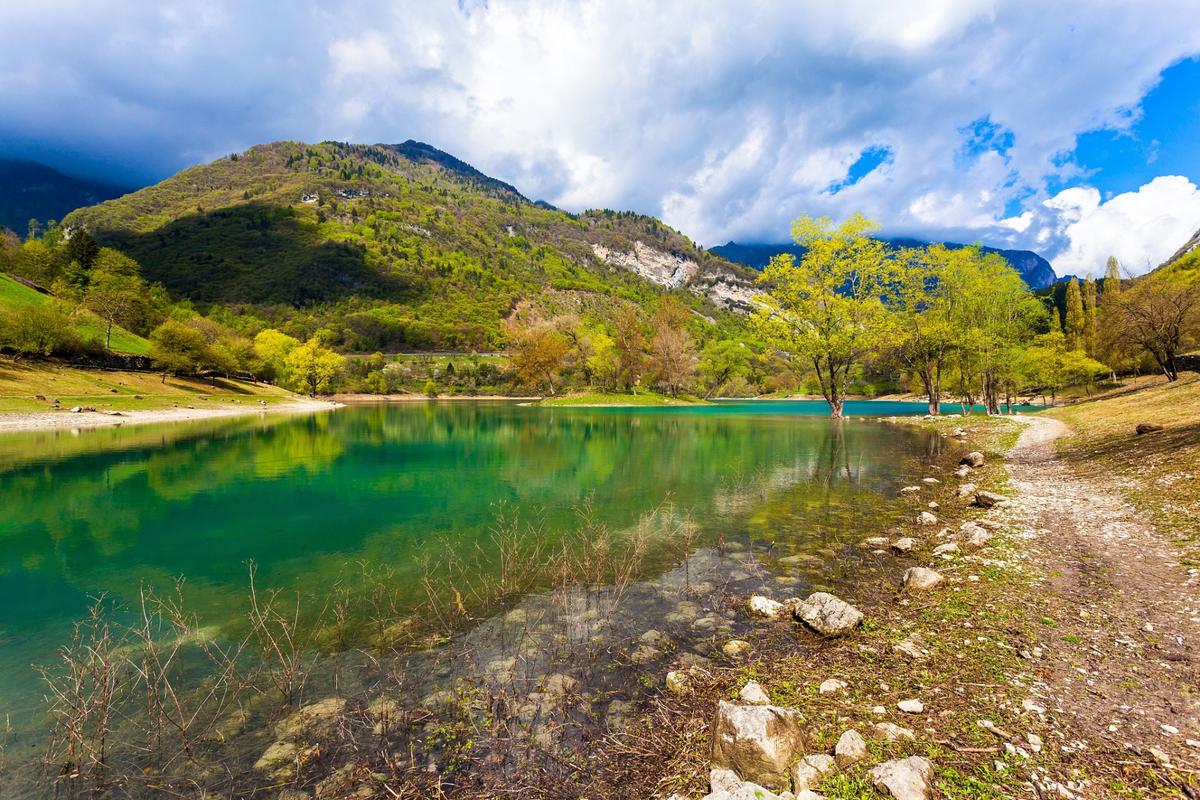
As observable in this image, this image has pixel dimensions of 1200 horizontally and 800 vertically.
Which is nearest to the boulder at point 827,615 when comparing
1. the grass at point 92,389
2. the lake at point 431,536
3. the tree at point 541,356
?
the lake at point 431,536

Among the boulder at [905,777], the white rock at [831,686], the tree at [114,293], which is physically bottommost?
the white rock at [831,686]

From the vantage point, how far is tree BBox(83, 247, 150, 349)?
244ft

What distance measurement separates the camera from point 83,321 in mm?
71125

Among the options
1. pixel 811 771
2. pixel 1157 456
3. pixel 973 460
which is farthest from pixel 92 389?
pixel 1157 456

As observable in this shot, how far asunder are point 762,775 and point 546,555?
897 cm

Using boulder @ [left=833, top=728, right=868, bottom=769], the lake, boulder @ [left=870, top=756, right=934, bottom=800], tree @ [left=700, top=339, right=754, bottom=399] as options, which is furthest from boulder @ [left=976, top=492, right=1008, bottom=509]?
tree @ [left=700, top=339, right=754, bottom=399]

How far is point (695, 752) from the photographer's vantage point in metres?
5.07

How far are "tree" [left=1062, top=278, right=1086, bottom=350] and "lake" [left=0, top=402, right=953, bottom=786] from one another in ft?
284

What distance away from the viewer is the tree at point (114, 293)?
74375mm

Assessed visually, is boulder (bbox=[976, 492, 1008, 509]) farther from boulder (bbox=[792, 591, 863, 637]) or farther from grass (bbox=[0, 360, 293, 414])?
grass (bbox=[0, 360, 293, 414])

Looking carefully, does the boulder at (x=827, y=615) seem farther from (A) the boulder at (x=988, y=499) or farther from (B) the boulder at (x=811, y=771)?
(A) the boulder at (x=988, y=499)

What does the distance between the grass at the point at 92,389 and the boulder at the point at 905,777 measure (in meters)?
67.0

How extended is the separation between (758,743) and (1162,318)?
6505 cm

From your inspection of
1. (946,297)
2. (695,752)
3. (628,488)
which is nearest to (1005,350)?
(946,297)
